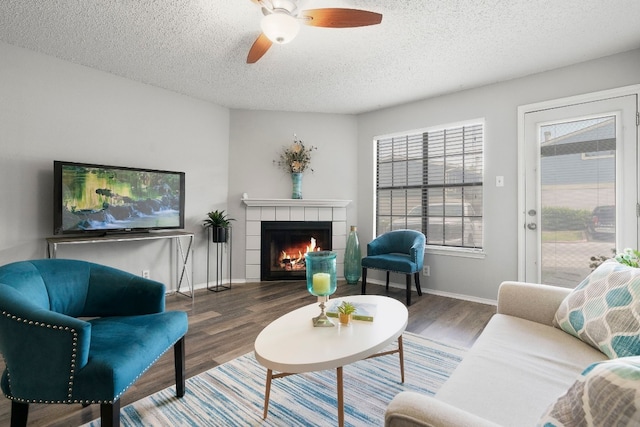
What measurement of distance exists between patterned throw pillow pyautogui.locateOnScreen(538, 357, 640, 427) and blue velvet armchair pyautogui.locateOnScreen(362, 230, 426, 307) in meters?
2.74

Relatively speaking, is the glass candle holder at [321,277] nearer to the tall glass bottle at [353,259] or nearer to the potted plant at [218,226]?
the potted plant at [218,226]

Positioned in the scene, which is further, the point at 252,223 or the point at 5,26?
the point at 252,223

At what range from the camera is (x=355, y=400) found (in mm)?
1703

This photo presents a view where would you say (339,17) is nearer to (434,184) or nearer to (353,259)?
(434,184)

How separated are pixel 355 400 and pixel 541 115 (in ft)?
10.7

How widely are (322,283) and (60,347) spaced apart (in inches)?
44.2

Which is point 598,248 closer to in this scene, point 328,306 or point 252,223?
point 328,306

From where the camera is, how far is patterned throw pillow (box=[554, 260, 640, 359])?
1.21m

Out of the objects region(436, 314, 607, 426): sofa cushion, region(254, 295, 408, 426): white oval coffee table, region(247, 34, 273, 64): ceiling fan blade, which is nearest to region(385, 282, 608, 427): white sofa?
region(436, 314, 607, 426): sofa cushion

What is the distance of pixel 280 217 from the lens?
14.5ft

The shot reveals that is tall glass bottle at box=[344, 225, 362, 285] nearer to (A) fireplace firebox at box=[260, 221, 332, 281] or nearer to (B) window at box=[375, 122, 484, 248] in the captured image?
(A) fireplace firebox at box=[260, 221, 332, 281]

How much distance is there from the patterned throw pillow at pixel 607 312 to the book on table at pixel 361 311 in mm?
967

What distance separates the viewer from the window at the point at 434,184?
3.71 metres

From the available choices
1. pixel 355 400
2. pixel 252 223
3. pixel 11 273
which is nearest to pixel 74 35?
pixel 11 273
